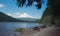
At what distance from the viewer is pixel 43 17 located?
1682mm

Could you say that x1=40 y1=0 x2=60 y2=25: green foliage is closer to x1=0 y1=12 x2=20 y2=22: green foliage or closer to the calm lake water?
the calm lake water

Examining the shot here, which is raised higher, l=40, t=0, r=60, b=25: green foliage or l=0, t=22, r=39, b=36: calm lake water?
l=40, t=0, r=60, b=25: green foliage

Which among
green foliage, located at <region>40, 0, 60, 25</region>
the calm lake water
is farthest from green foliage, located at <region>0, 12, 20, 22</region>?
green foliage, located at <region>40, 0, 60, 25</region>

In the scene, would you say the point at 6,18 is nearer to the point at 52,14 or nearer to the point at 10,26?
the point at 10,26

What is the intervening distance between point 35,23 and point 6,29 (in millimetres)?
426

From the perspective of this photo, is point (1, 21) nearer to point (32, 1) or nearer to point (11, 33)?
point (11, 33)

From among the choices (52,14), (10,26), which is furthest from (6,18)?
(52,14)

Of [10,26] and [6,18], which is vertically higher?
[6,18]

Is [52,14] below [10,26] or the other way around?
the other way around

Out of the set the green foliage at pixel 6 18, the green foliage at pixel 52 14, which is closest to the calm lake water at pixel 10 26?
the green foliage at pixel 6 18

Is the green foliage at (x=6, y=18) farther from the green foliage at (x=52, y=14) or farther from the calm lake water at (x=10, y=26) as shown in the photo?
the green foliage at (x=52, y=14)

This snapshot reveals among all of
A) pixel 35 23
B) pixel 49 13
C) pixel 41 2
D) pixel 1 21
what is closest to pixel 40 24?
pixel 35 23

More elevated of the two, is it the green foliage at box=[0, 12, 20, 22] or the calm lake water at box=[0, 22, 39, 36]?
the green foliage at box=[0, 12, 20, 22]

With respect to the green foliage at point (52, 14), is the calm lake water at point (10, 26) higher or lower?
lower
